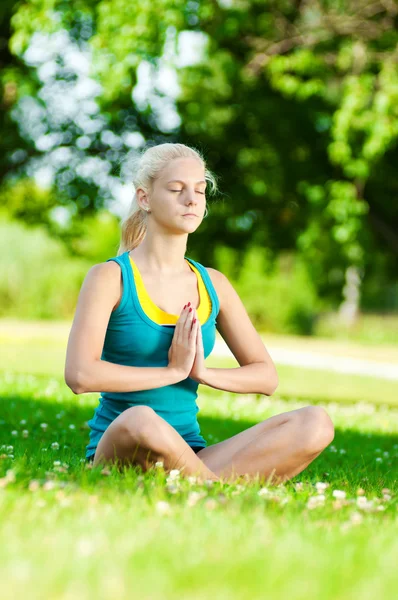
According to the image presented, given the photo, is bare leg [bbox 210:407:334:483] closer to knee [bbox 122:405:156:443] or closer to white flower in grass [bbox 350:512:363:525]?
knee [bbox 122:405:156:443]

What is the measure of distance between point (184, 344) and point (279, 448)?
0.76 meters

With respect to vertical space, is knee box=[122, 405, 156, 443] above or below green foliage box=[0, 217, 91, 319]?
above

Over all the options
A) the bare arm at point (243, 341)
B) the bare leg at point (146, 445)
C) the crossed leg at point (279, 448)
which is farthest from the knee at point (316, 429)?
the bare leg at point (146, 445)

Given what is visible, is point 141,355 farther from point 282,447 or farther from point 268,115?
point 268,115

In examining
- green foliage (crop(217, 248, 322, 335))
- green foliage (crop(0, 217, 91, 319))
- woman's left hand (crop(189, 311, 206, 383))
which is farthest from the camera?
green foliage (crop(217, 248, 322, 335))

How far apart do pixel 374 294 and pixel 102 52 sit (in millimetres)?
29290

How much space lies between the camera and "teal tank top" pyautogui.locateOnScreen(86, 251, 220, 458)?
4449mm

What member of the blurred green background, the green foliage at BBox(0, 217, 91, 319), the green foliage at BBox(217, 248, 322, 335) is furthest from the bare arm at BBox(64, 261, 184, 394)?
the green foliage at BBox(217, 248, 322, 335)

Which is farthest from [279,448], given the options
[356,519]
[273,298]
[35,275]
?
[273,298]

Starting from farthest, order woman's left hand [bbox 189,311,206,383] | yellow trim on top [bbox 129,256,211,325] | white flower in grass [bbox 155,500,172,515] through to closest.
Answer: yellow trim on top [bbox 129,256,211,325] < woman's left hand [bbox 189,311,206,383] < white flower in grass [bbox 155,500,172,515]

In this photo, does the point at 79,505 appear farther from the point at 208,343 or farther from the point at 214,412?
the point at 214,412

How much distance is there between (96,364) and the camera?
4258 mm

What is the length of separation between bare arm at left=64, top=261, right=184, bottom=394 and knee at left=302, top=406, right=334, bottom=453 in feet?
2.37

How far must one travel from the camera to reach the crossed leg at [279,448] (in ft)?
14.8
